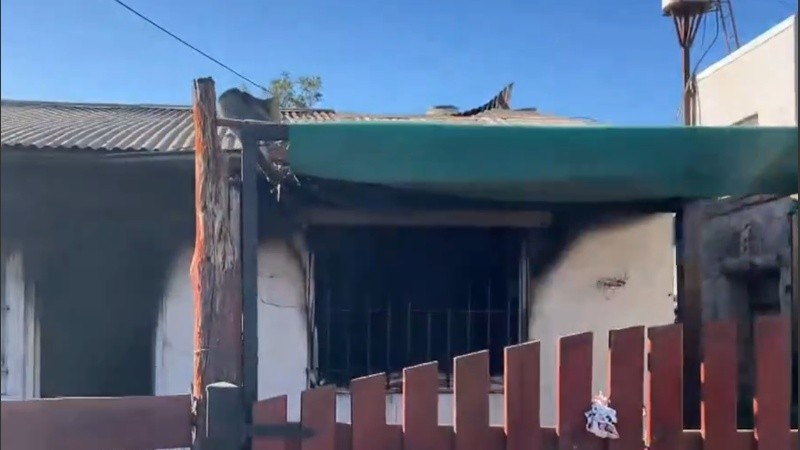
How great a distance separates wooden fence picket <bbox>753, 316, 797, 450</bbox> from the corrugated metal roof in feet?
6.44

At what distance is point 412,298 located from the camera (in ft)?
19.9

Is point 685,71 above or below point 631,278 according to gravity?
above

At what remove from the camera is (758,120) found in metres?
9.09

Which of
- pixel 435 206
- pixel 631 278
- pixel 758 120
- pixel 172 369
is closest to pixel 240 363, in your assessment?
pixel 435 206

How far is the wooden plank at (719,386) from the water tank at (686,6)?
7.78 m

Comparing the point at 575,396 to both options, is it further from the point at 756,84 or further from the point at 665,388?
the point at 756,84

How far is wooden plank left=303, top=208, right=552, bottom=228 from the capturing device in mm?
5742

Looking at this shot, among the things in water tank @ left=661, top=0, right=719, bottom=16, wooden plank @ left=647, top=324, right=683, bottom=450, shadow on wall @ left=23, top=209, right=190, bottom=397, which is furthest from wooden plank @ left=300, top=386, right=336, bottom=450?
water tank @ left=661, top=0, right=719, bottom=16

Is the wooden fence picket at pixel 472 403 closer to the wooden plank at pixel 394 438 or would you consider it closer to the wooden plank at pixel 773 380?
the wooden plank at pixel 394 438

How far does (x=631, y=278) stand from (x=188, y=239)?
10.7ft

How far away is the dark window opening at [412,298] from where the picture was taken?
601cm

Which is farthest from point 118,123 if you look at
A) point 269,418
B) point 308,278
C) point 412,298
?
point 269,418

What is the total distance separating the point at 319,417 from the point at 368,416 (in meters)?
0.18

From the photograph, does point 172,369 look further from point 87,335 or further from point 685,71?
point 685,71
